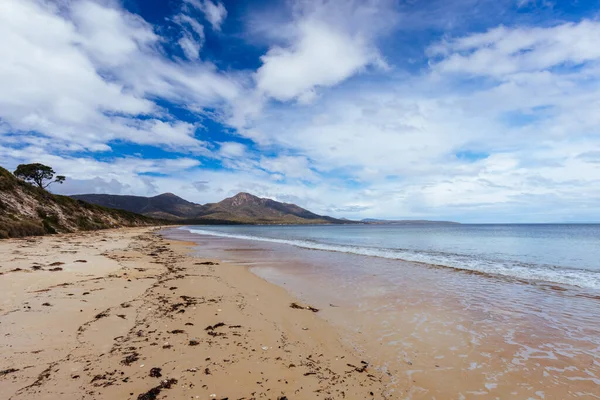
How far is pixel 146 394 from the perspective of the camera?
4574 mm

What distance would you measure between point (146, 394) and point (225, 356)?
173 cm

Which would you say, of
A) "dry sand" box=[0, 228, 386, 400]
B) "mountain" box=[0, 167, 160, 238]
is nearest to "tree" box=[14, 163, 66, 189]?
"mountain" box=[0, 167, 160, 238]

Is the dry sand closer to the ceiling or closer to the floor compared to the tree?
closer to the floor

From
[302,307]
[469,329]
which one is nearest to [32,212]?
[302,307]

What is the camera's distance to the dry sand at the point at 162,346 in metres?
4.81

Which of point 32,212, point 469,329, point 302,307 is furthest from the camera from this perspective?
point 32,212

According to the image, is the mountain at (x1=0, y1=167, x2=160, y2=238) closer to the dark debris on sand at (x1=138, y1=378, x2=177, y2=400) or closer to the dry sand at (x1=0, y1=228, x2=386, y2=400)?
the dry sand at (x1=0, y1=228, x2=386, y2=400)

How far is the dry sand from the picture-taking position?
4809 mm

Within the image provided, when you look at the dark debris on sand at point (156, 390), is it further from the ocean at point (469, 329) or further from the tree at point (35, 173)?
the tree at point (35, 173)

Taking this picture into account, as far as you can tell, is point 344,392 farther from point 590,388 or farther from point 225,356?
point 590,388

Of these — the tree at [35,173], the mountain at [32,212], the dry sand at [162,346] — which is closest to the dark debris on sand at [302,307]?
the dry sand at [162,346]

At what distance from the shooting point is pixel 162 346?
6336 mm

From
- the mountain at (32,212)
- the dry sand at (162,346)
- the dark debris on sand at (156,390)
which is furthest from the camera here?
the mountain at (32,212)

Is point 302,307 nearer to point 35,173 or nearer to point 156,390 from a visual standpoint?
point 156,390
